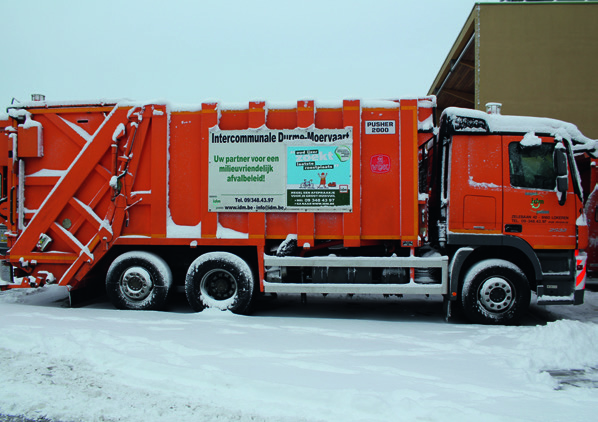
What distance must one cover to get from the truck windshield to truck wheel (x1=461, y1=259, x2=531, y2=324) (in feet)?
3.93

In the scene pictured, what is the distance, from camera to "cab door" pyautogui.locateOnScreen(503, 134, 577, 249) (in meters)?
6.42

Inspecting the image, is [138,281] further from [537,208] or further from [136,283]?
[537,208]

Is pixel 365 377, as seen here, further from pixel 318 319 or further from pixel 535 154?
pixel 535 154

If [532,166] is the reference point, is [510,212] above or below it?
below

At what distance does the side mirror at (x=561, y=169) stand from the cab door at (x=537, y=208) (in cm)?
13

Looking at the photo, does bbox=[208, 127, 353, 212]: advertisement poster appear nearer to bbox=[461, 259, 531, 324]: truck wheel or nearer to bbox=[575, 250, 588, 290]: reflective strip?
bbox=[461, 259, 531, 324]: truck wheel

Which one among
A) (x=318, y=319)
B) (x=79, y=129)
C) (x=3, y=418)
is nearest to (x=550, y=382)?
(x=318, y=319)

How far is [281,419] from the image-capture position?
329 cm

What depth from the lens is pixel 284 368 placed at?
438cm

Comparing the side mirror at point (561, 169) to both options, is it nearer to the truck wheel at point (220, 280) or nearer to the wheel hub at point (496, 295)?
the wheel hub at point (496, 295)

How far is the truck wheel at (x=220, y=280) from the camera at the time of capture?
6.70 metres

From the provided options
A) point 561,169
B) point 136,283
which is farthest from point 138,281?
point 561,169

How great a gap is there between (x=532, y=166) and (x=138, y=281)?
6.09 m

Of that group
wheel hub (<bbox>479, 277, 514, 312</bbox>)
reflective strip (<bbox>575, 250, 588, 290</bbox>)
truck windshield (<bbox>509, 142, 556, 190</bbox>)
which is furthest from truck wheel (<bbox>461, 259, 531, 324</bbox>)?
truck windshield (<bbox>509, 142, 556, 190</bbox>)
